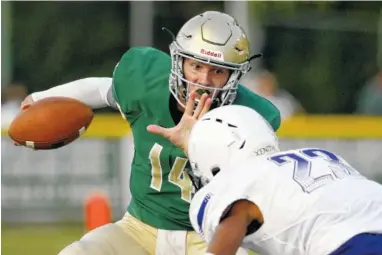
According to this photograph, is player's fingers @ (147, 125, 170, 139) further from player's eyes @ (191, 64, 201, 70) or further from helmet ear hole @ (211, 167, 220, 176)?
helmet ear hole @ (211, 167, 220, 176)

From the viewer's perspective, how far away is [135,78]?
13.5 ft

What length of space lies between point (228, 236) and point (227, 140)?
0.35 m

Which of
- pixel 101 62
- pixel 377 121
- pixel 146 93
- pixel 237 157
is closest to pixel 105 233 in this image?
pixel 146 93

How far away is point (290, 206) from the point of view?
293 centimetres

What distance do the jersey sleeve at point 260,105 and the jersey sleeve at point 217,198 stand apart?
1042 mm

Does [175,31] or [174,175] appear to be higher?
[174,175]

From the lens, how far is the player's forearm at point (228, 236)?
9.15 feet

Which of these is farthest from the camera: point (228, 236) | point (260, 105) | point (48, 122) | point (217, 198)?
point (48, 122)

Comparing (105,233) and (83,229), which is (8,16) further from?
(105,233)

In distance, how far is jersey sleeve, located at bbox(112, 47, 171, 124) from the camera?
4.07 meters

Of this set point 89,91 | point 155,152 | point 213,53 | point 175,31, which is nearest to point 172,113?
point 155,152

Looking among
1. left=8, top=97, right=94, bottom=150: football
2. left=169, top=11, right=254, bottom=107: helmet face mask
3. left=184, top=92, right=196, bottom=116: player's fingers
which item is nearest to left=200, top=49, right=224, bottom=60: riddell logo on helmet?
left=169, top=11, right=254, bottom=107: helmet face mask

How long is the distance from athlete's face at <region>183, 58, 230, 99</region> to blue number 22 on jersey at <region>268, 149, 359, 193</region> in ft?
2.93

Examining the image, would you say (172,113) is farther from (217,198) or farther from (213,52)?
(217,198)
